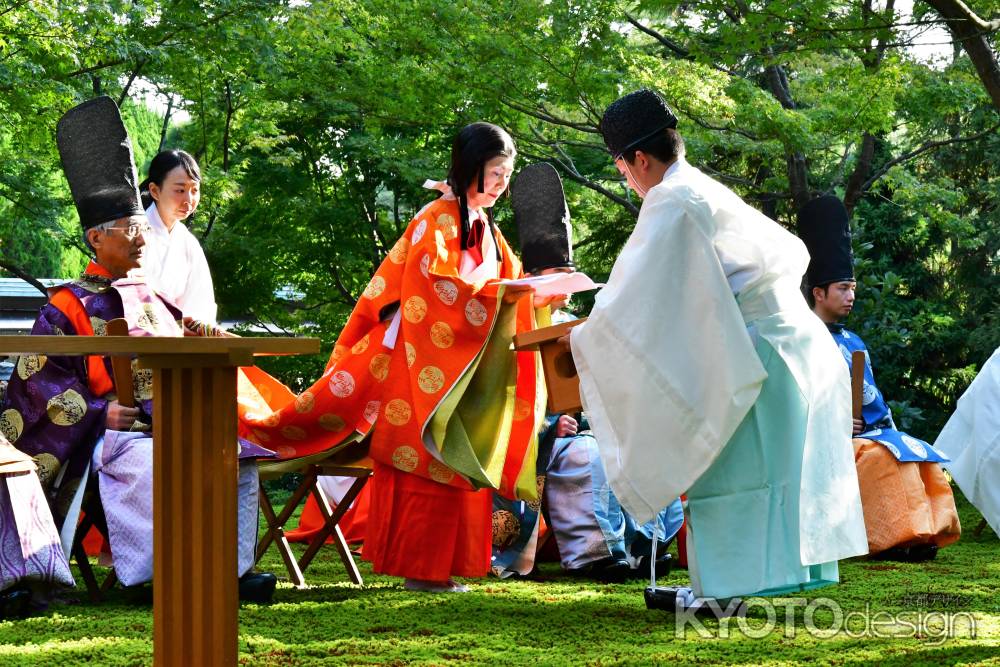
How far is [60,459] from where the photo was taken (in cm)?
443

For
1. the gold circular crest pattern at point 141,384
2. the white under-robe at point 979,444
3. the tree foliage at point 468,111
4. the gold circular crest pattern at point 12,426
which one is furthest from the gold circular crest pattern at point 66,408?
the white under-robe at point 979,444

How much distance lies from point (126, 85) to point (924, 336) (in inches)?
310

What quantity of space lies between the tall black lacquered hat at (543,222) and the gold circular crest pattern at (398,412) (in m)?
1.31

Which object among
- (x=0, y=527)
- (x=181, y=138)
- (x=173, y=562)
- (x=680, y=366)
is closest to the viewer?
(x=173, y=562)

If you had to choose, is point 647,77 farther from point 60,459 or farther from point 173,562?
point 173,562

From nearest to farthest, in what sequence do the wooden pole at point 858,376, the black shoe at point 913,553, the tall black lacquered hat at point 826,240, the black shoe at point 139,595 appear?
the black shoe at point 139,595 → the black shoe at point 913,553 → the wooden pole at point 858,376 → the tall black lacquered hat at point 826,240

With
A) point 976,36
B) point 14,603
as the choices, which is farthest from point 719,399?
point 976,36

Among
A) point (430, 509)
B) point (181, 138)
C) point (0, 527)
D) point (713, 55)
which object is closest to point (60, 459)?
point (0, 527)

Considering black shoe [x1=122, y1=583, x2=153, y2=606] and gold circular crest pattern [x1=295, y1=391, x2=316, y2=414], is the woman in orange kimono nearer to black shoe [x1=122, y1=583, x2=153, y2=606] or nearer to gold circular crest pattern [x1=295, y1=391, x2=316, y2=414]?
gold circular crest pattern [x1=295, y1=391, x2=316, y2=414]

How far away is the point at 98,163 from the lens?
4.53m

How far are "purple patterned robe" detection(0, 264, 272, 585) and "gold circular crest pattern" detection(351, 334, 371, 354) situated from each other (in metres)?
0.68

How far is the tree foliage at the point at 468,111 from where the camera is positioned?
25.6ft

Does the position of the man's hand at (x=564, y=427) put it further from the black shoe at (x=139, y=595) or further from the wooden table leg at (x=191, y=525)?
the wooden table leg at (x=191, y=525)

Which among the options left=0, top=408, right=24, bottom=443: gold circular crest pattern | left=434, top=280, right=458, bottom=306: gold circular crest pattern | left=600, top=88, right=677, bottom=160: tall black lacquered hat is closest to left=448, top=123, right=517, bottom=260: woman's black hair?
left=434, top=280, right=458, bottom=306: gold circular crest pattern
